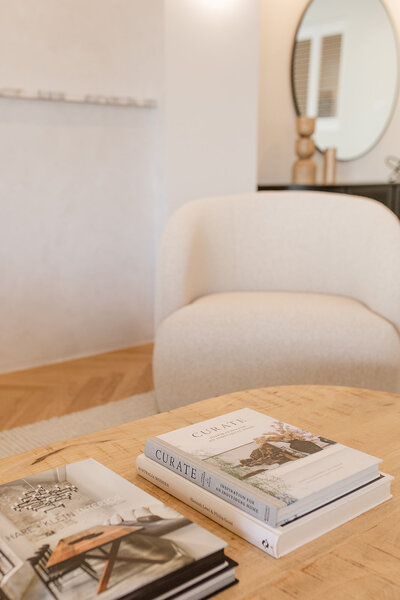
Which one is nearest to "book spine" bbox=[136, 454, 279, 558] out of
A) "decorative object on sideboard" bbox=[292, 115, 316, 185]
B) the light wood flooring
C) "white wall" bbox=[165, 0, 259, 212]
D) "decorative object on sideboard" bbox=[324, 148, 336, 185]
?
the light wood flooring

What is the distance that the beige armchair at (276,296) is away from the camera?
2078mm

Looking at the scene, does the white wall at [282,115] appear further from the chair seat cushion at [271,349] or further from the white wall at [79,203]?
the chair seat cushion at [271,349]

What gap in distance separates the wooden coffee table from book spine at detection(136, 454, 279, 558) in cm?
1

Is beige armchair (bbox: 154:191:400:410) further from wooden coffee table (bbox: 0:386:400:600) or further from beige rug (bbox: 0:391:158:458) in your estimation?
wooden coffee table (bbox: 0:386:400:600)

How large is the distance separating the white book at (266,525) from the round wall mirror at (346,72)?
3505 mm

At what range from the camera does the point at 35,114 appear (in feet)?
9.52

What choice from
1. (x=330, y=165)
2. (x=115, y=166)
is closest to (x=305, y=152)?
(x=330, y=165)

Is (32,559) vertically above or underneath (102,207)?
underneath

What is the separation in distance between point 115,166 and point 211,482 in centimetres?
252

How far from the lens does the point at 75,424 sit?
2299 mm

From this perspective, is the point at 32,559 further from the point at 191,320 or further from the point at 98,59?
the point at 98,59

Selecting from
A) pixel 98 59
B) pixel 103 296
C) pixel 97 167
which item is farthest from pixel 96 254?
pixel 98 59

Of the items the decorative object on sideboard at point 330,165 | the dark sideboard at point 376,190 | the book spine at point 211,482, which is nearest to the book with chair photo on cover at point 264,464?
the book spine at point 211,482

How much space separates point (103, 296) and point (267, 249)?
1061 millimetres
